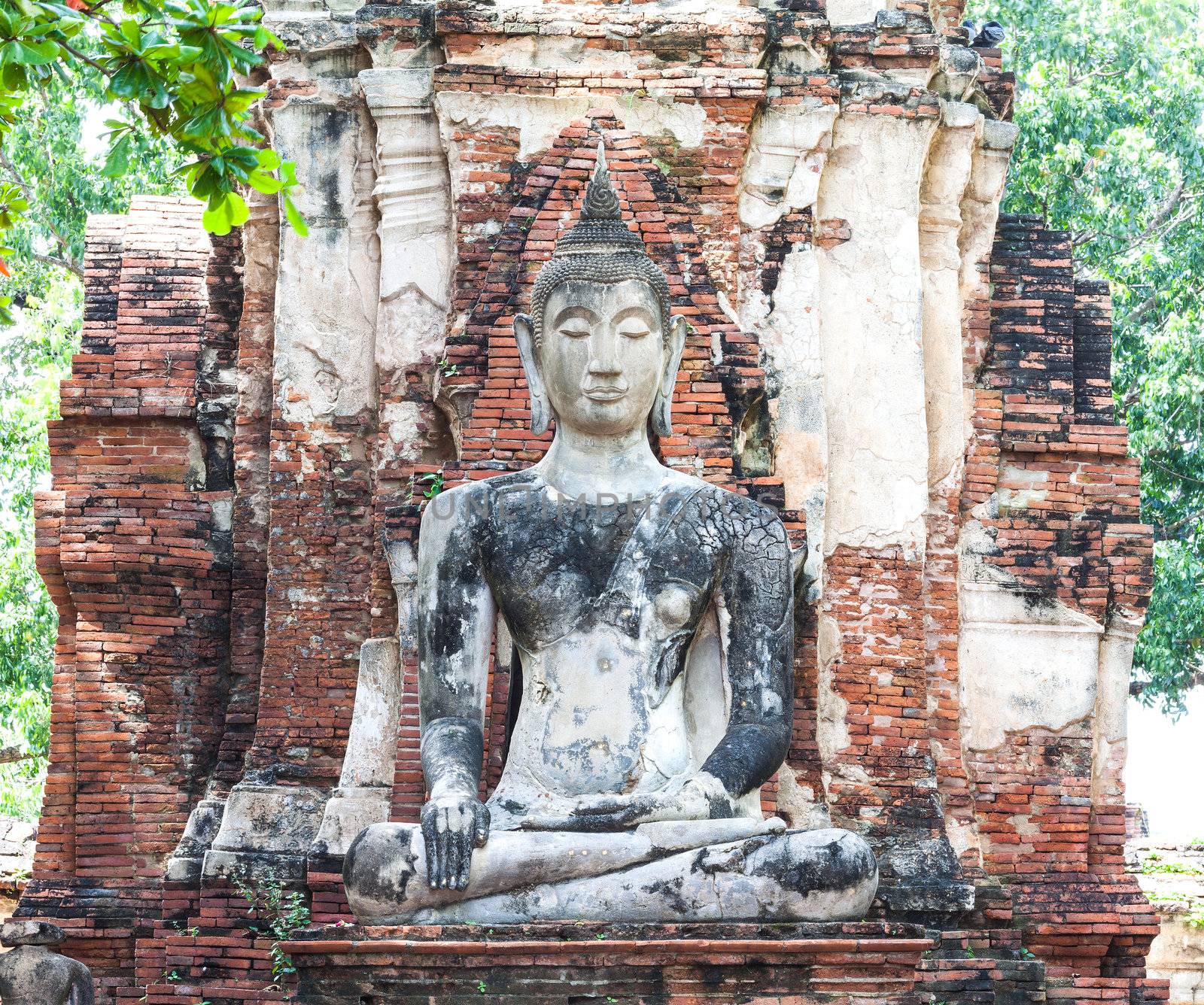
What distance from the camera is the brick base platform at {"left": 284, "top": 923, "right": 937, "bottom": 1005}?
691 centimetres

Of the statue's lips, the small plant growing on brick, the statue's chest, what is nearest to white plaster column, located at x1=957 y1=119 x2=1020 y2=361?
the statue's lips

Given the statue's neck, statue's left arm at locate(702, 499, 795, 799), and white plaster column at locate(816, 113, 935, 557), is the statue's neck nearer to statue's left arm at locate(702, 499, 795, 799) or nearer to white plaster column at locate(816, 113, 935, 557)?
statue's left arm at locate(702, 499, 795, 799)

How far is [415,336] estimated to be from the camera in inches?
410

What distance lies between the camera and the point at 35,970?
9039mm

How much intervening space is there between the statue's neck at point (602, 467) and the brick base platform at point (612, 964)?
1.77 meters

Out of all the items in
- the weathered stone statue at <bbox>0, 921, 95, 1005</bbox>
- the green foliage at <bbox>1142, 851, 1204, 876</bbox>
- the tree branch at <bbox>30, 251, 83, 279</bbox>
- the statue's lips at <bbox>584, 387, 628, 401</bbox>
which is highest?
the tree branch at <bbox>30, 251, 83, 279</bbox>

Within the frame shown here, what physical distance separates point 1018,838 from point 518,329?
380cm

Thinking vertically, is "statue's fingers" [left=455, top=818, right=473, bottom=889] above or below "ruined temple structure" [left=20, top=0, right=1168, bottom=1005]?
below

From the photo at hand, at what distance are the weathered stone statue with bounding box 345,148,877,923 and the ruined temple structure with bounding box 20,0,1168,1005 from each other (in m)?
1.33

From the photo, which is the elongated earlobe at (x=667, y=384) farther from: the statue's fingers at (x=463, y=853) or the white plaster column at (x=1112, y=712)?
the white plaster column at (x=1112, y=712)

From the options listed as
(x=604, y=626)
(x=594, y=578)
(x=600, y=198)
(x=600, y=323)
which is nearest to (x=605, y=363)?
(x=600, y=323)

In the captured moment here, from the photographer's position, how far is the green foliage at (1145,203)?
1591 cm

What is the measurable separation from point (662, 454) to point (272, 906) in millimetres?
2637

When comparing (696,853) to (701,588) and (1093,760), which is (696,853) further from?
(1093,760)
